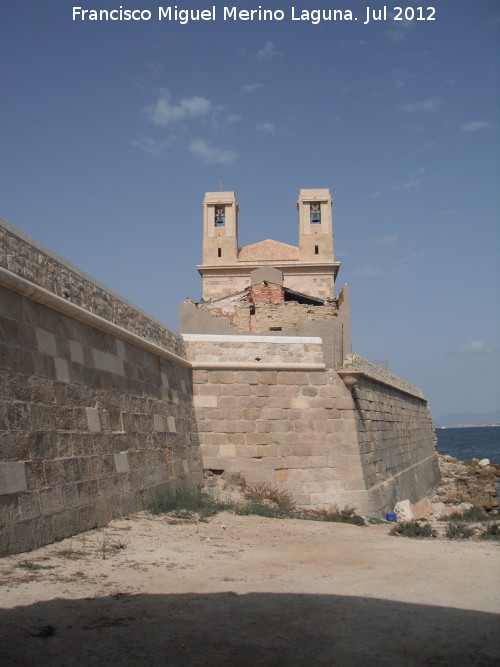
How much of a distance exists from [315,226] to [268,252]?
8.30ft

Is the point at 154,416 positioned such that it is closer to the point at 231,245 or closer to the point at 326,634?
the point at 326,634

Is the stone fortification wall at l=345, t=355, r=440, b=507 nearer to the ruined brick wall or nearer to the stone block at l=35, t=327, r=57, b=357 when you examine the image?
the ruined brick wall

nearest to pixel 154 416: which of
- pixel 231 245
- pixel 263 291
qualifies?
pixel 263 291

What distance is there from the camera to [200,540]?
21.4 ft

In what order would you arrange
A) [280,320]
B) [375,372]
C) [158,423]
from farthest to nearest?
[280,320] → [375,372] → [158,423]

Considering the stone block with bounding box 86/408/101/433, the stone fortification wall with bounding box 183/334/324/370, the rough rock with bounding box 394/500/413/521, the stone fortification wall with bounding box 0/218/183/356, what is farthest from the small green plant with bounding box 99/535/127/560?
the rough rock with bounding box 394/500/413/521

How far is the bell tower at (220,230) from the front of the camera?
28.0 meters

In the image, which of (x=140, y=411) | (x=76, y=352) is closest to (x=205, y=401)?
(x=140, y=411)

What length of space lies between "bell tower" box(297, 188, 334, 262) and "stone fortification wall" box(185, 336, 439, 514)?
1678 cm

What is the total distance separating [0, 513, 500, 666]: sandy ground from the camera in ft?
10.4

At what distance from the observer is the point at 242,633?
3.48m

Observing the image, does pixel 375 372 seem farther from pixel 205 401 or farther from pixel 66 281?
pixel 66 281

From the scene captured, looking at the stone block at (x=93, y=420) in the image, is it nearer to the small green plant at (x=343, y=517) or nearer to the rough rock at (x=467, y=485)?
the small green plant at (x=343, y=517)

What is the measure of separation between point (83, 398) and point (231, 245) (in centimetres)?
2181
